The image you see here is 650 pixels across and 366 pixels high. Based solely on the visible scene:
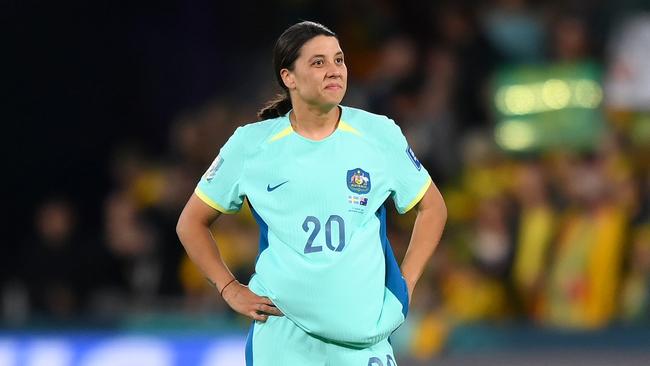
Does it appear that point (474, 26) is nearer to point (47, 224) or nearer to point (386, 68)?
point (386, 68)

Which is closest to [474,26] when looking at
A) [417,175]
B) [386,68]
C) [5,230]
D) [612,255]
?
[386,68]

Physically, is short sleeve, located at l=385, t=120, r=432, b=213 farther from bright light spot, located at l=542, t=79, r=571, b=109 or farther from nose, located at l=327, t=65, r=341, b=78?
bright light spot, located at l=542, t=79, r=571, b=109

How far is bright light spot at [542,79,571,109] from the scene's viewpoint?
33.8 ft

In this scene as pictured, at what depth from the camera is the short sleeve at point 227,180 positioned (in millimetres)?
4812

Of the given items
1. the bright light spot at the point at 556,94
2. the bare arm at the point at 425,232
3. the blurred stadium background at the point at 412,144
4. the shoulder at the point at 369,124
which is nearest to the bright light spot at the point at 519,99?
the blurred stadium background at the point at 412,144

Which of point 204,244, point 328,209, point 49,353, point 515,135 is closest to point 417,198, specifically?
point 328,209

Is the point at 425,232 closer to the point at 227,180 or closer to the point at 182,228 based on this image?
the point at 227,180

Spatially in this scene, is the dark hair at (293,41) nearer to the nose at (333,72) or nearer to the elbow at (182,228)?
the nose at (333,72)

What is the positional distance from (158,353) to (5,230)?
5.25m

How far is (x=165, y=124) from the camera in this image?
13.6 metres

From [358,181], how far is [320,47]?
1.51ft

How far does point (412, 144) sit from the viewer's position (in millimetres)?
10500

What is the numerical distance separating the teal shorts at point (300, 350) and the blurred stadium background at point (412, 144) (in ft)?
11.0

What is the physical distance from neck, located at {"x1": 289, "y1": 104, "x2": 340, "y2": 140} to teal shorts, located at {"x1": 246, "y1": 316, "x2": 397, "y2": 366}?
0.62m
